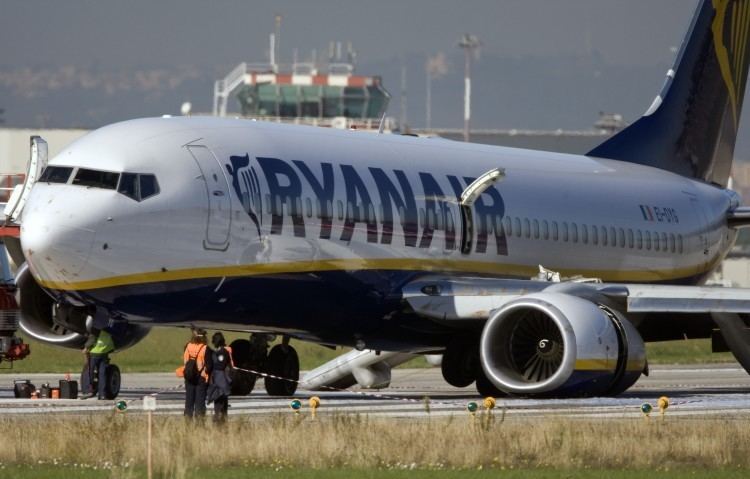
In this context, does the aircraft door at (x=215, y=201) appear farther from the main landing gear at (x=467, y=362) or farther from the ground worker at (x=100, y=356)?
the main landing gear at (x=467, y=362)

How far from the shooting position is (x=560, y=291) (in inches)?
1131

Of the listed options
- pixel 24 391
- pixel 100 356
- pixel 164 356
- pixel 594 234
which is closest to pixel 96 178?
pixel 100 356

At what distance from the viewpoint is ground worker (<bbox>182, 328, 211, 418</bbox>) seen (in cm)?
2283

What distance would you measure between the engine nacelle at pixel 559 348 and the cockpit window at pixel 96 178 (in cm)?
652

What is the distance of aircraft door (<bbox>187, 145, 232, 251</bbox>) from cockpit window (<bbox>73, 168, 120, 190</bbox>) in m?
1.34

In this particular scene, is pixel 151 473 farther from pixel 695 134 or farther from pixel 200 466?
pixel 695 134

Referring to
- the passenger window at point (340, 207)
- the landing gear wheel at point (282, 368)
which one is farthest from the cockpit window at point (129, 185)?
the landing gear wheel at point (282, 368)

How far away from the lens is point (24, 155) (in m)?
101

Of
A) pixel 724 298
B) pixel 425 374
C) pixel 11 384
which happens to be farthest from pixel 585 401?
pixel 425 374

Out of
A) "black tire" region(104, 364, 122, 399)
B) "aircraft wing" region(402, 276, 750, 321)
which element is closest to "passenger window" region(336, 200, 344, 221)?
"aircraft wing" region(402, 276, 750, 321)

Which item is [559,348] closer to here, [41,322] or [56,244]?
[56,244]

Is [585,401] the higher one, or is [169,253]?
[169,253]

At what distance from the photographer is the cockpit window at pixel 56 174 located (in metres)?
24.7

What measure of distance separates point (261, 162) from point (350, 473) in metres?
9.60
